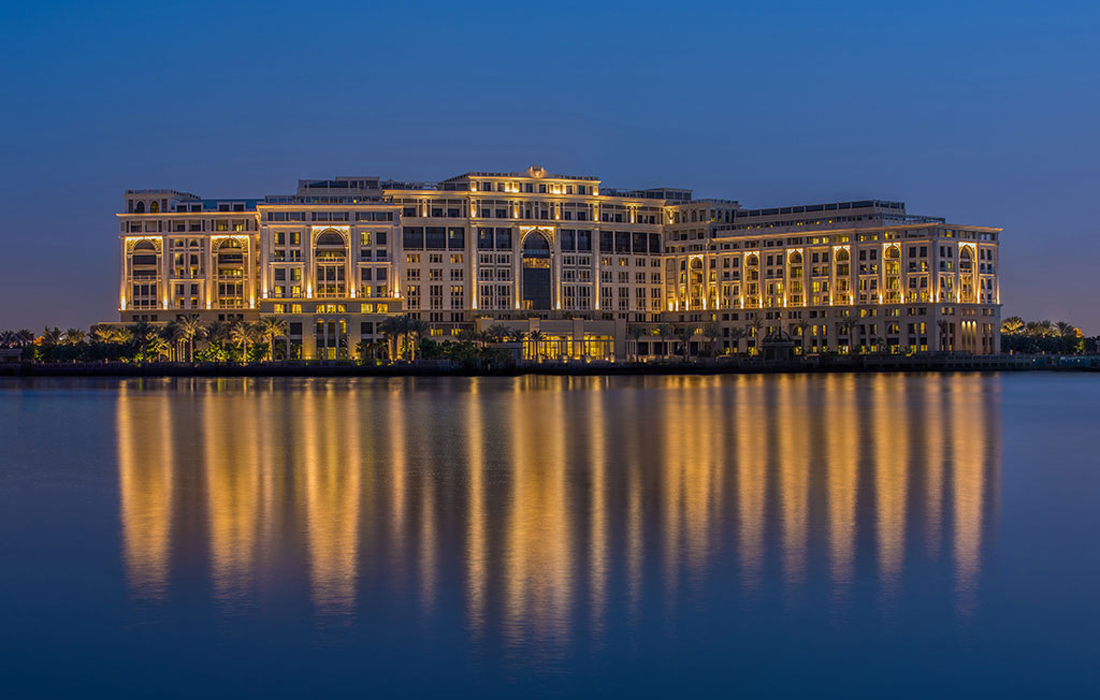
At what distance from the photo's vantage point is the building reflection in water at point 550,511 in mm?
21422

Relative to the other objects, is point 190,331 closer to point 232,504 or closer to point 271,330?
point 271,330

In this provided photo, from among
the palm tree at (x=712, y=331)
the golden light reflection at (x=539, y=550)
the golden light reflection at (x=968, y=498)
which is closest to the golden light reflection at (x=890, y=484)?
the golden light reflection at (x=968, y=498)

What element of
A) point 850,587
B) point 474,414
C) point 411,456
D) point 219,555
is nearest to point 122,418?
point 474,414

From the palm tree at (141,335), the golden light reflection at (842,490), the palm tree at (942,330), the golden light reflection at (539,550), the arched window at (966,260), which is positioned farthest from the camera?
the arched window at (966,260)

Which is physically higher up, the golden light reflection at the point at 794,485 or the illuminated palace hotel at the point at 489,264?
the illuminated palace hotel at the point at 489,264

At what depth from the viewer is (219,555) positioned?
2442cm

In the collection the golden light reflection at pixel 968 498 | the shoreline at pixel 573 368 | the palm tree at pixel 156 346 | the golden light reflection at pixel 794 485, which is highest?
the palm tree at pixel 156 346

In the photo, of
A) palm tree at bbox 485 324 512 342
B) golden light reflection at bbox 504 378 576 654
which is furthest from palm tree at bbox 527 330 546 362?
golden light reflection at bbox 504 378 576 654

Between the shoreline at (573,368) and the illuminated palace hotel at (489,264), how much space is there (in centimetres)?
775

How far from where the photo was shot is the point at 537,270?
198125mm

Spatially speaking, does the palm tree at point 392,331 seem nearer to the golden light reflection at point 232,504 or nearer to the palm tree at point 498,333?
the palm tree at point 498,333

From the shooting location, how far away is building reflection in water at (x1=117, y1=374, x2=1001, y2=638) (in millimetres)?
21422

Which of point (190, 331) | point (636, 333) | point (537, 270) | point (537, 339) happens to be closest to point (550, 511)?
point (190, 331)

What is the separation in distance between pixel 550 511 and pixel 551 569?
7641mm
